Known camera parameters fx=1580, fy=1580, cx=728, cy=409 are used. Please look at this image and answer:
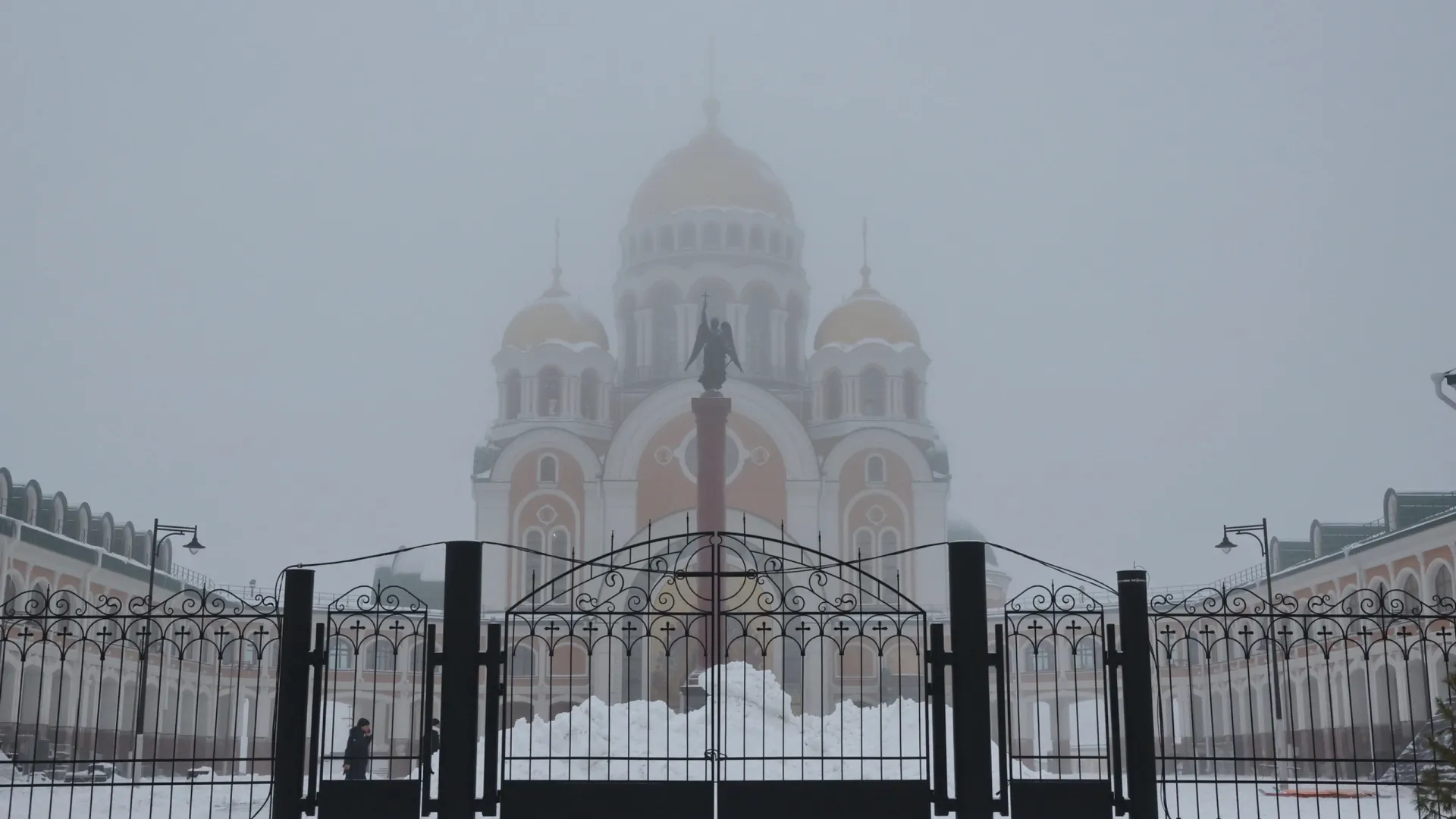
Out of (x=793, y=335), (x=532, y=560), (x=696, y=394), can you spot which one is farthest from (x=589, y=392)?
(x=793, y=335)

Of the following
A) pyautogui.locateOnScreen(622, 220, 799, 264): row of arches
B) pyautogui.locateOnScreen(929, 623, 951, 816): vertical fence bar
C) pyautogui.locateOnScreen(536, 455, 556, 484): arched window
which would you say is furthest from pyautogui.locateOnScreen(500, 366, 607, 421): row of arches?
pyautogui.locateOnScreen(929, 623, 951, 816): vertical fence bar

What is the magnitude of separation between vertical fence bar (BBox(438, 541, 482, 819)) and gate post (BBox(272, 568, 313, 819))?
76cm

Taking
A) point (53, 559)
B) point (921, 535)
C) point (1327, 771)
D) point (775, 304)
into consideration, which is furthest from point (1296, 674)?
point (53, 559)

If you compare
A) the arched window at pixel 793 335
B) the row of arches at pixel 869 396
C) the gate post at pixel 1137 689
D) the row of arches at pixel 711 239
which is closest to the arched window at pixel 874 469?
the row of arches at pixel 869 396

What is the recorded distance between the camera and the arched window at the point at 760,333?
4062cm

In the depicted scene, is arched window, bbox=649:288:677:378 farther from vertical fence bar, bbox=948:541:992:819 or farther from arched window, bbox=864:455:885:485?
vertical fence bar, bbox=948:541:992:819

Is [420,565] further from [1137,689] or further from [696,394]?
[1137,689]

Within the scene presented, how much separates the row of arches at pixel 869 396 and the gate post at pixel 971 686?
31.2 m

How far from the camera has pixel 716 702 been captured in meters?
8.88

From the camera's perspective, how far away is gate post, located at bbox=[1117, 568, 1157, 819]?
330 inches

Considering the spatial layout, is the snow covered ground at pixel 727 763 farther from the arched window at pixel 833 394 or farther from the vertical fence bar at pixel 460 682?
the arched window at pixel 833 394

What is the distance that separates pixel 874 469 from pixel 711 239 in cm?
743

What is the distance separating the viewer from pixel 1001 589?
41.5 m

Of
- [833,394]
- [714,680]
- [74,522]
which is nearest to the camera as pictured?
[714,680]
